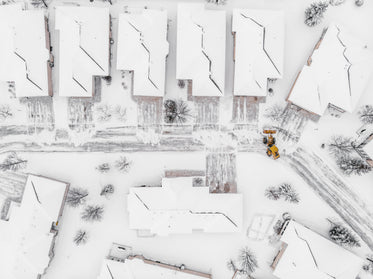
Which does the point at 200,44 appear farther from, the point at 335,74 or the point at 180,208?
the point at 180,208

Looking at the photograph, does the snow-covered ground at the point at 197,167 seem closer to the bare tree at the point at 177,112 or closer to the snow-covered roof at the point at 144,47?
the bare tree at the point at 177,112

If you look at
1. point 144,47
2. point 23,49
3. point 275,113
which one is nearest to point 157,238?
point 275,113

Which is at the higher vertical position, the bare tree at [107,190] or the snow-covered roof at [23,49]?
the snow-covered roof at [23,49]

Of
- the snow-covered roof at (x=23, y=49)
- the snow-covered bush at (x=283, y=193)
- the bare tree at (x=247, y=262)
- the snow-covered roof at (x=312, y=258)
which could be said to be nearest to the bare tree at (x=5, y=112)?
the snow-covered roof at (x=23, y=49)

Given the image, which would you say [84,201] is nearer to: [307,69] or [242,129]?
[242,129]

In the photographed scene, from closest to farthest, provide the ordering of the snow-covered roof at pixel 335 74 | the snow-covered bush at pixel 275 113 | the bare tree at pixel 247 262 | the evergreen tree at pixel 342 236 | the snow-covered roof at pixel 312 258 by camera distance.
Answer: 1. the snow-covered roof at pixel 335 74
2. the snow-covered roof at pixel 312 258
3. the evergreen tree at pixel 342 236
4. the snow-covered bush at pixel 275 113
5. the bare tree at pixel 247 262
